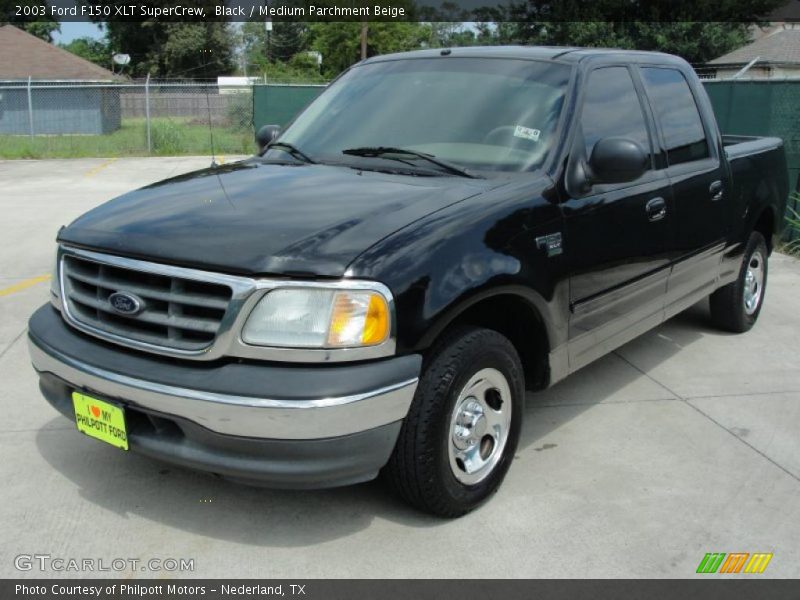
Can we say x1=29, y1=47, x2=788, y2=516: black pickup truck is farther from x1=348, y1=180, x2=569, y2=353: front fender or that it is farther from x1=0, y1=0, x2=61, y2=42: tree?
x1=0, y1=0, x2=61, y2=42: tree

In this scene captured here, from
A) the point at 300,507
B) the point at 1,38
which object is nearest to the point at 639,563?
the point at 300,507

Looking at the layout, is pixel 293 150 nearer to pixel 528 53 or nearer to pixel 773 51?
pixel 528 53

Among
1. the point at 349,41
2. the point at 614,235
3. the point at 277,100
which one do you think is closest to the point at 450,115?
the point at 614,235

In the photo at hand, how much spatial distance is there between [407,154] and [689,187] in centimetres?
185

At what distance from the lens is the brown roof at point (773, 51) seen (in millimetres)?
31911

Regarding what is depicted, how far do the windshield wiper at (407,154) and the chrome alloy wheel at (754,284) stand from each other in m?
3.24

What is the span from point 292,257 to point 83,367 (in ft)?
3.11

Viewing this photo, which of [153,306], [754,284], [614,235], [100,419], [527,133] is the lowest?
[754,284]

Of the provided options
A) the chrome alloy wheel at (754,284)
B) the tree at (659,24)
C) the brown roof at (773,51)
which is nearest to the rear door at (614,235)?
the chrome alloy wheel at (754,284)

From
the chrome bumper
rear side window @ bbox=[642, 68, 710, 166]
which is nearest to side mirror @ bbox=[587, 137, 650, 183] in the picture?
rear side window @ bbox=[642, 68, 710, 166]

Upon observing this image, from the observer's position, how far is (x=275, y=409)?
274cm

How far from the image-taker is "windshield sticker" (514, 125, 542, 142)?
3.89m
